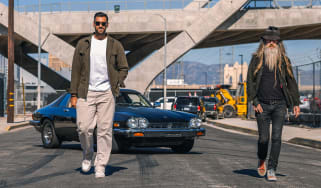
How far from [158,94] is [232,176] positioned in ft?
274

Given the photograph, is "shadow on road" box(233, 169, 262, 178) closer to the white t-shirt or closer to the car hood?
the white t-shirt

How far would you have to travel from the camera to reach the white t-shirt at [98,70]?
7.00 meters

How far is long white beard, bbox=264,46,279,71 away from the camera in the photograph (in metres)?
7.13

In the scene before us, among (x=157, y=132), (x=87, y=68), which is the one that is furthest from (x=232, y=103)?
(x=87, y=68)

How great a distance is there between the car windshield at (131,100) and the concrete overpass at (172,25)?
1208 inches

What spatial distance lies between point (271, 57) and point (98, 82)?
2.26 meters

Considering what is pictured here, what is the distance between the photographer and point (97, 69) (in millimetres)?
7008

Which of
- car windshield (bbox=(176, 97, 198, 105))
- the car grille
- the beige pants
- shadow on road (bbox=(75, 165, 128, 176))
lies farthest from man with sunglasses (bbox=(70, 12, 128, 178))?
car windshield (bbox=(176, 97, 198, 105))

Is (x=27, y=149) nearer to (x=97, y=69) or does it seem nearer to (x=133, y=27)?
(x=97, y=69)

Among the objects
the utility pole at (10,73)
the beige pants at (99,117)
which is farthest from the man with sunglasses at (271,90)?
the utility pole at (10,73)

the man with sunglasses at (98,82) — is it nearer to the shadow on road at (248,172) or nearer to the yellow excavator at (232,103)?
the shadow on road at (248,172)

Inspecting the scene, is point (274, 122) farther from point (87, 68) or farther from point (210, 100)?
point (210, 100)

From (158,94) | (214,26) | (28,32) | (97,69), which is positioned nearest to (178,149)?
(97,69)

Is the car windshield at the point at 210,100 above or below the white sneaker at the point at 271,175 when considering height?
above
